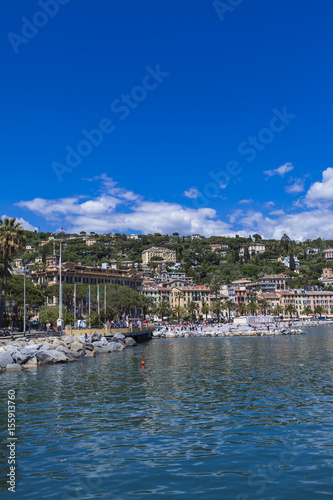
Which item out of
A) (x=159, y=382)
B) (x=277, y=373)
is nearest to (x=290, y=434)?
(x=159, y=382)

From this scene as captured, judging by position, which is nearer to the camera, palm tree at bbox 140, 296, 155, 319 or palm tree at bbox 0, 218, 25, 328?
palm tree at bbox 0, 218, 25, 328

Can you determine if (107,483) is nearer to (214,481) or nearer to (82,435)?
(214,481)

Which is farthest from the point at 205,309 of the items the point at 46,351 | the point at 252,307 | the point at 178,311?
the point at 46,351

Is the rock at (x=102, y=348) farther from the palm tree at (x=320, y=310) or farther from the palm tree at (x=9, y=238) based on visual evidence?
the palm tree at (x=320, y=310)

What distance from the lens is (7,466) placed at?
41.6 ft

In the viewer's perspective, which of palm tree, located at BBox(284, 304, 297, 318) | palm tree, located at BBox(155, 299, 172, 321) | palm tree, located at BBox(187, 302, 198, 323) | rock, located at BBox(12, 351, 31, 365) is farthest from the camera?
palm tree, located at BBox(284, 304, 297, 318)

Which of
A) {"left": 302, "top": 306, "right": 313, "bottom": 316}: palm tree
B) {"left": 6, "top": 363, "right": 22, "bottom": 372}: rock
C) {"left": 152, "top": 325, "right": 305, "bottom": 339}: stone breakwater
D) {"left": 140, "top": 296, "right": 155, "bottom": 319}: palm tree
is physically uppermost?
{"left": 140, "top": 296, "right": 155, "bottom": 319}: palm tree

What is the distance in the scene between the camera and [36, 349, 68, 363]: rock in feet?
132


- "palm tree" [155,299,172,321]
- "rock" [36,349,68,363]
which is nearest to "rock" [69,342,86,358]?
"rock" [36,349,68,363]

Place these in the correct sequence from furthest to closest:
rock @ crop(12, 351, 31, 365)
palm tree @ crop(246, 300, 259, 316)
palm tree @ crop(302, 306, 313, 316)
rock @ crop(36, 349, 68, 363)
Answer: palm tree @ crop(302, 306, 313, 316) < palm tree @ crop(246, 300, 259, 316) < rock @ crop(36, 349, 68, 363) < rock @ crop(12, 351, 31, 365)

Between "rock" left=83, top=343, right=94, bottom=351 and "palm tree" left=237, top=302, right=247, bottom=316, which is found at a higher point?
"palm tree" left=237, top=302, right=247, bottom=316

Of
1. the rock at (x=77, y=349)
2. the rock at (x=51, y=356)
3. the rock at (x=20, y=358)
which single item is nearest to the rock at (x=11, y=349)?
the rock at (x=20, y=358)

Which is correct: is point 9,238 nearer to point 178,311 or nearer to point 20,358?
point 20,358

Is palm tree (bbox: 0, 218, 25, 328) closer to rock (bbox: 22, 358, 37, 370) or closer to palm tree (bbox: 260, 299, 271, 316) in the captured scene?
rock (bbox: 22, 358, 37, 370)
